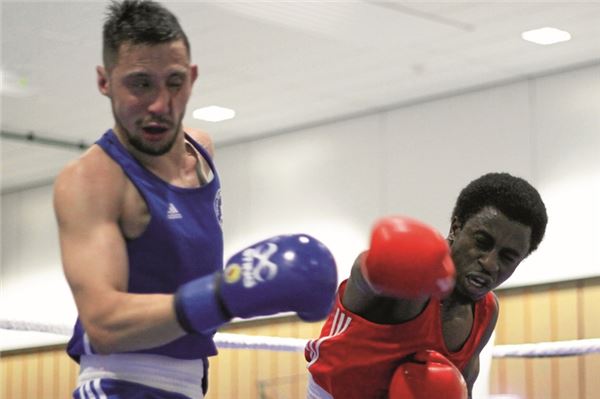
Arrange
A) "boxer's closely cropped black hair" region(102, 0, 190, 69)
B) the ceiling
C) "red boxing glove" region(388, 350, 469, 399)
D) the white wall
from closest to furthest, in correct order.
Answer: "boxer's closely cropped black hair" region(102, 0, 190, 69) < "red boxing glove" region(388, 350, 469, 399) < the ceiling < the white wall

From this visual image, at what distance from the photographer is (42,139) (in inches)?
340

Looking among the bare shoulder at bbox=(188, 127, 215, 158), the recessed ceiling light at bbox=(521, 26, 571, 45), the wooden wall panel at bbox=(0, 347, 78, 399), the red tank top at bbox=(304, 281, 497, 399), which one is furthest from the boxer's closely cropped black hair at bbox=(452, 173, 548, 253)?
the wooden wall panel at bbox=(0, 347, 78, 399)

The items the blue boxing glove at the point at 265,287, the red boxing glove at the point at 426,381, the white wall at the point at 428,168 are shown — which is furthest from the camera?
the white wall at the point at 428,168

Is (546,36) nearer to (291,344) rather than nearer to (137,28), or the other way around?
(291,344)

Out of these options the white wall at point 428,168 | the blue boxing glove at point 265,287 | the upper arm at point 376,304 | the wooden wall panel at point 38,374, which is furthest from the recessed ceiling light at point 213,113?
the blue boxing glove at point 265,287

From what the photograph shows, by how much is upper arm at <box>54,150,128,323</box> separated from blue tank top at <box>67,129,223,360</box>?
0.06 meters

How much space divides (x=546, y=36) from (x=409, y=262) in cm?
456

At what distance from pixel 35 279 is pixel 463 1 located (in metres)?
5.55

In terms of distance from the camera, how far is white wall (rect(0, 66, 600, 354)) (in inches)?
258

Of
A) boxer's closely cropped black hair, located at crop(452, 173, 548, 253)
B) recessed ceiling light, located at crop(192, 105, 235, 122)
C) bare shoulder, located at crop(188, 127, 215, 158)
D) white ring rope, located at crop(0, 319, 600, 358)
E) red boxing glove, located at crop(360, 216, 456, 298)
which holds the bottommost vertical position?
white ring rope, located at crop(0, 319, 600, 358)

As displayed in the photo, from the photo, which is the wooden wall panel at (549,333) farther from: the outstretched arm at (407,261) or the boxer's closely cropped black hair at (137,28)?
the boxer's closely cropped black hair at (137,28)

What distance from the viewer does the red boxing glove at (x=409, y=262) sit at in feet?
6.40

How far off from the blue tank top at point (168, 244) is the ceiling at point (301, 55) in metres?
3.85

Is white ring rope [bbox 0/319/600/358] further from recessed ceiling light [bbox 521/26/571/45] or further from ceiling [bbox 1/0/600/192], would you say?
recessed ceiling light [bbox 521/26/571/45]
